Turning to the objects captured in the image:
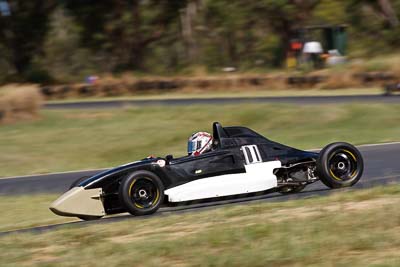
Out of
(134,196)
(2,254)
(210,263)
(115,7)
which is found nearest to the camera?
(210,263)

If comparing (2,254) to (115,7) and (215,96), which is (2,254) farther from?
(115,7)

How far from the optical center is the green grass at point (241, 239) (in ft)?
21.7

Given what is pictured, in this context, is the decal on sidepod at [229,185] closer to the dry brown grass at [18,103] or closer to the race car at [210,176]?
the race car at [210,176]

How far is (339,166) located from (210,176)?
5.47ft

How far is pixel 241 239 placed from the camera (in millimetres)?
7156

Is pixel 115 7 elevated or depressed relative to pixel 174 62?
elevated

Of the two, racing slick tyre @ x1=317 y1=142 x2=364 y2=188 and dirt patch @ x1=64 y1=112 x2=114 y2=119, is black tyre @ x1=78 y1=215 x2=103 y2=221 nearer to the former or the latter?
racing slick tyre @ x1=317 y1=142 x2=364 y2=188

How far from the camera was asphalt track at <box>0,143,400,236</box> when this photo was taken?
10.1 meters

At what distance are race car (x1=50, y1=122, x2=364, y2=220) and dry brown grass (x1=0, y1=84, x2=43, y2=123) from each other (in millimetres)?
13328

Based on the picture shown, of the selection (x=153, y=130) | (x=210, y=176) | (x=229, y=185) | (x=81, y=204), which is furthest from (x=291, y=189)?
(x=153, y=130)

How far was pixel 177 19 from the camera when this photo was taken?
42.5 m

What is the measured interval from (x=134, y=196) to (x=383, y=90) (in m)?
17.0

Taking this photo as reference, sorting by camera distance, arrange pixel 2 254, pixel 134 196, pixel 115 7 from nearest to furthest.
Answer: pixel 2 254, pixel 134 196, pixel 115 7

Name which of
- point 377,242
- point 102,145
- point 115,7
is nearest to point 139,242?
point 377,242
